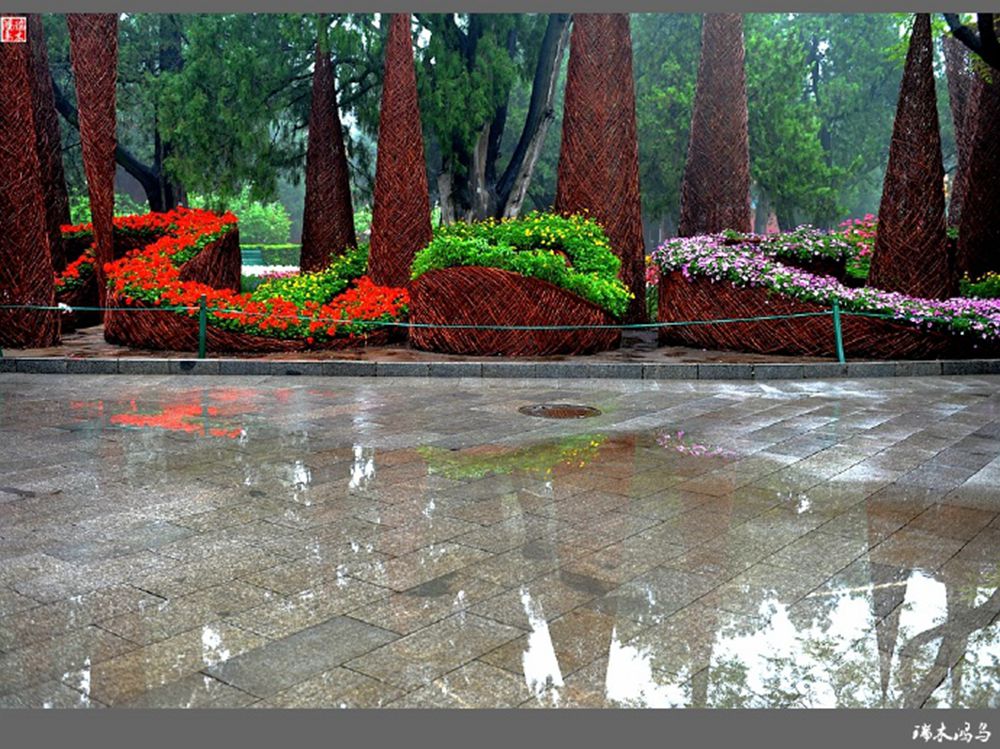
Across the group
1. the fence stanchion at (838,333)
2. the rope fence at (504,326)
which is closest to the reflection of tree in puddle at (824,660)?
the fence stanchion at (838,333)

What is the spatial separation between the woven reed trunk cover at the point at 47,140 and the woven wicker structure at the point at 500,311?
7997 mm

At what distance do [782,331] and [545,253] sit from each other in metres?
3.47

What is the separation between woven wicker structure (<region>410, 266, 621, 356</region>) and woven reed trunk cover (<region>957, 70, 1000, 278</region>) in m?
7.80

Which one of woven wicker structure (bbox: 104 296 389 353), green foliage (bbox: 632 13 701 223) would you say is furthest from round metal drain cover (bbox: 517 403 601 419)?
green foliage (bbox: 632 13 701 223)

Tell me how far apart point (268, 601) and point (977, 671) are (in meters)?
2.90

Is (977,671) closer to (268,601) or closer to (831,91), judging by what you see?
(268,601)

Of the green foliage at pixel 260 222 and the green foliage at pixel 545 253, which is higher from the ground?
the green foliage at pixel 260 222

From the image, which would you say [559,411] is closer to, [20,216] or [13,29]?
[20,216]

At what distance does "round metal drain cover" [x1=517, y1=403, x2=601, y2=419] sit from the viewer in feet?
32.3

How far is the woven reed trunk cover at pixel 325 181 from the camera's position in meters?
19.9

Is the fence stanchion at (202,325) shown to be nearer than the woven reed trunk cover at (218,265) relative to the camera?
Yes

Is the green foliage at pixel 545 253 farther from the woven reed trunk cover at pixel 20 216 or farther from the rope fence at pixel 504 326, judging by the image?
the woven reed trunk cover at pixel 20 216

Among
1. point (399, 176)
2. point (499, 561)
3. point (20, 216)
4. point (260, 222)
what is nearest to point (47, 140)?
point (20, 216)

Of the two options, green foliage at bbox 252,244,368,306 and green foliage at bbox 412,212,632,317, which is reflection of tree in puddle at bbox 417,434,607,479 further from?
green foliage at bbox 252,244,368,306
